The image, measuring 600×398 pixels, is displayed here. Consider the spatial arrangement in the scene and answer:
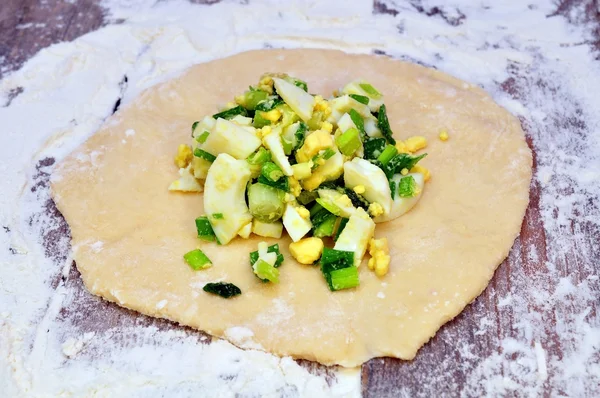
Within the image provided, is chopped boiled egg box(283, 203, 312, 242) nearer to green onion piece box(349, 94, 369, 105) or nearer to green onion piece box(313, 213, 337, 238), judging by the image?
green onion piece box(313, 213, 337, 238)

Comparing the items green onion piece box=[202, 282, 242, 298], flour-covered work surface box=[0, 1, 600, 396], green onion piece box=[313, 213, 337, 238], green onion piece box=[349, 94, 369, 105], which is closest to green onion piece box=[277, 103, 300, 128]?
green onion piece box=[349, 94, 369, 105]

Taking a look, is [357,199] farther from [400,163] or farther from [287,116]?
[287,116]

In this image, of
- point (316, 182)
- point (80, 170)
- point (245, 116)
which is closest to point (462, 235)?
point (316, 182)

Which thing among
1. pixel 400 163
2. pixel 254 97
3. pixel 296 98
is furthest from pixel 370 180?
pixel 254 97

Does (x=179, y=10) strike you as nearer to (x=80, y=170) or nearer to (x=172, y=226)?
(x=80, y=170)

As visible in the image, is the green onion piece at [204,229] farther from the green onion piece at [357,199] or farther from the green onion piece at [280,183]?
the green onion piece at [357,199]

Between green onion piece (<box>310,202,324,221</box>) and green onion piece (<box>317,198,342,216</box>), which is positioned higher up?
green onion piece (<box>317,198,342,216</box>)

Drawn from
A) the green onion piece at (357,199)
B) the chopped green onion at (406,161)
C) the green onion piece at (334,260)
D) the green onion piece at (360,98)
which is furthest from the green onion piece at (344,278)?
the green onion piece at (360,98)
